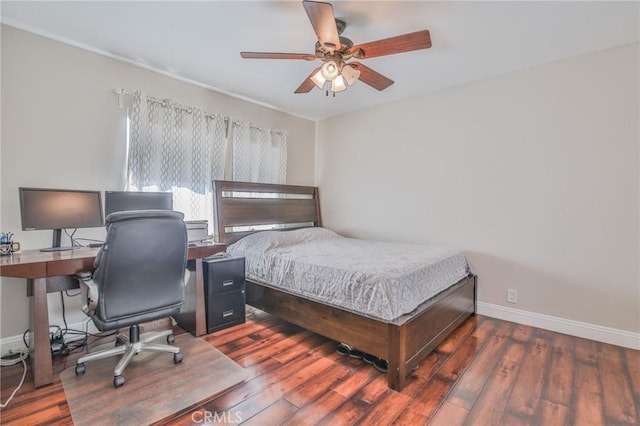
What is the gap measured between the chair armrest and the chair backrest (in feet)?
0.15

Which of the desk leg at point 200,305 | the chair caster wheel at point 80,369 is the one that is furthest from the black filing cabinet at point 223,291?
the chair caster wheel at point 80,369

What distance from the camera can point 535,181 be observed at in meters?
2.91

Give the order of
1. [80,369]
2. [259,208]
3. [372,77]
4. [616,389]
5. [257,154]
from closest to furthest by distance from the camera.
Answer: [616,389] < [80,369] < [372,77] < [259,208] < [257,154]

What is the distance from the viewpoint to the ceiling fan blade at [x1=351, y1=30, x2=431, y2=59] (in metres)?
1.88

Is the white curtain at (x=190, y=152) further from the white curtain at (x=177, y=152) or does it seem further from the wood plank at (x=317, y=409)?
the wood plank at (x=317, y=409)

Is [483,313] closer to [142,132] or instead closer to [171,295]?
[171,295]

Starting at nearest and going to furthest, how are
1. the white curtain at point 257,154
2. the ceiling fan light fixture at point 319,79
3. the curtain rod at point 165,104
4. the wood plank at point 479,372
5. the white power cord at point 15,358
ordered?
1. the wood plank at point 479,372
2. the white power cord at point 15,358
3. the ceiling fan light fixture at point 319,79
4. the curtain rod at point 165,104
5. the white curtain at point 257,154

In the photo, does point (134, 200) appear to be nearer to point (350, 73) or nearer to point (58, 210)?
point (58, 210)

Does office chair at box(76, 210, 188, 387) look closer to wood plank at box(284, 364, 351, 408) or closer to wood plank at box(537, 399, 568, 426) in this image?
wood plank at box(284, 364, 351, 408)

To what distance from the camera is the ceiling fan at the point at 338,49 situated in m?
1.81

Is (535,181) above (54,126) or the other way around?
the other way around

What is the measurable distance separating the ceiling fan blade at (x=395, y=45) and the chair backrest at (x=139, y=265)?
1.72 metres

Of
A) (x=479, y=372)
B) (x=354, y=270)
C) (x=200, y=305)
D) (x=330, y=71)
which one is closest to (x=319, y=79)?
(x=330, y=71)

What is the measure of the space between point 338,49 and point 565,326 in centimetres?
312
